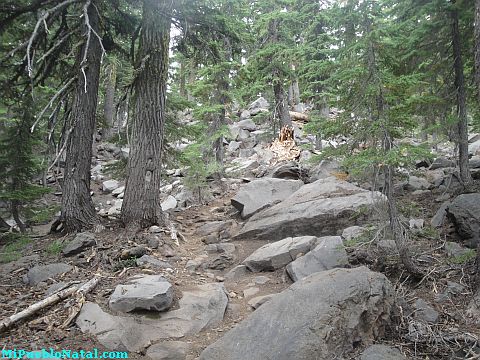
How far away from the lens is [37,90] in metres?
11.2

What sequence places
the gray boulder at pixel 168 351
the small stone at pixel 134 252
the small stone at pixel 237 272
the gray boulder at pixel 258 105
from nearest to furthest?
the gray boulder at pixel 168 351 → the small stone at pixel 134 252 → the small stone at pixel 237 272 → the gray boulder at pixel 258 105

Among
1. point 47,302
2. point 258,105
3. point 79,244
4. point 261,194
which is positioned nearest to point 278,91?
point 261,194

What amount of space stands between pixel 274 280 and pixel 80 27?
25.0 feet

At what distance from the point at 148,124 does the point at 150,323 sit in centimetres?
496

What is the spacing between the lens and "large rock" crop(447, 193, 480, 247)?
6.83 meters

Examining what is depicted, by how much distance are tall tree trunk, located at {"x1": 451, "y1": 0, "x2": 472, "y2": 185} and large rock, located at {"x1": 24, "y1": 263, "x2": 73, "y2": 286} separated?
9685 mm

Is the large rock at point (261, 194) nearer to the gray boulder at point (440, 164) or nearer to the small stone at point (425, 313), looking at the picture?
the gray boulder at point (440, 164)

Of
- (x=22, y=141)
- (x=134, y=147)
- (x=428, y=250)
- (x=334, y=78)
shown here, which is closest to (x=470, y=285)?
(x=428, y=250)

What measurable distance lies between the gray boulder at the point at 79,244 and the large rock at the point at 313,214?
3.43 meters

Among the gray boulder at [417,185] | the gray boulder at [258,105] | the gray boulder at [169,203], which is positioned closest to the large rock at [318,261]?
the gray boulder at [417,185]

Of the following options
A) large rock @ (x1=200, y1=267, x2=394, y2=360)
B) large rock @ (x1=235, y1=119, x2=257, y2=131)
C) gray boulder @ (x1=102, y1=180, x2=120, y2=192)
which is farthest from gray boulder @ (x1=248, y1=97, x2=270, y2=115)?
large rock @ (x1=200, y1=267, x2=394, y2=360)

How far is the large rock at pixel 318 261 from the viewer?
6.53m

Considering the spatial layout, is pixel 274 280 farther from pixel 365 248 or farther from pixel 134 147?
pixel 134 147

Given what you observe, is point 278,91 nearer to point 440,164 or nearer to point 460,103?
point 440,164
